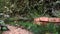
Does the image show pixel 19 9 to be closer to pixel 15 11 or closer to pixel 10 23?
pixel 15 11

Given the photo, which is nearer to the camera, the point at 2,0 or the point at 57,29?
the point at 57,29

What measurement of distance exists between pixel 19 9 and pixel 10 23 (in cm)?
111

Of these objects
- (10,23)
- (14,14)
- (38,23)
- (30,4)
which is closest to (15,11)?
(14,14)

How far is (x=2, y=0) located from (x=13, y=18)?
132cm

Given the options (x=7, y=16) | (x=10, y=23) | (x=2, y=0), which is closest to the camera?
(x=10, y=23)

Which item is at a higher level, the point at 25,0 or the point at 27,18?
the point at 25,0

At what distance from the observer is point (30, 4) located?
737cm

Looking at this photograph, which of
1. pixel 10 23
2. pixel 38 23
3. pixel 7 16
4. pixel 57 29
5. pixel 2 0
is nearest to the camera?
pixel 57 29

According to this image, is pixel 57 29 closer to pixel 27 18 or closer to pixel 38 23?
pixel 38 23

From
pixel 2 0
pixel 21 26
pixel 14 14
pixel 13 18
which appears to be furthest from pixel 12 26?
pixel 2 0

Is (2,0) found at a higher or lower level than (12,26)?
higher

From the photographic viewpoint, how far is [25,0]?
7383 millimetres

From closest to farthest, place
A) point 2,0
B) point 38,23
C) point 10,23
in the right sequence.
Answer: point 38,23
point 10,23
point 2,0

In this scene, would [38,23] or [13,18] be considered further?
[13,18]
